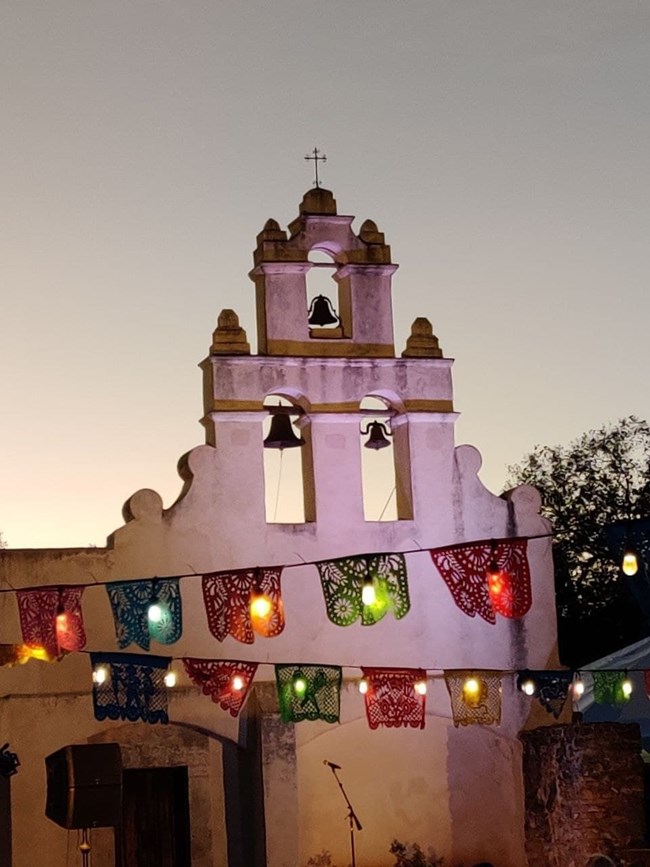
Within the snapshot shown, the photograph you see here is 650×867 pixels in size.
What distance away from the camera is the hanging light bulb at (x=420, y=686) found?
22278 millimetres

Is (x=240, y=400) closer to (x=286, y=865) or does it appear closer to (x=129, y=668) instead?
(x=129, y=668)

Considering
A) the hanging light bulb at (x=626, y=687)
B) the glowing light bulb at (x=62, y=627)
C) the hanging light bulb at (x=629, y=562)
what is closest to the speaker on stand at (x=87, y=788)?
the glowing light bulb at (x=62, y=627)

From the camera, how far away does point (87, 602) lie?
862 inches

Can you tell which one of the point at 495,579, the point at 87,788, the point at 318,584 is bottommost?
the point at 87,788

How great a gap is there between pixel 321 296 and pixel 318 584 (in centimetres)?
357

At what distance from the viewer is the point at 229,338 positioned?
22.9m

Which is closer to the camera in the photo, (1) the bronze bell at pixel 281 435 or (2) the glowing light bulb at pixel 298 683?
(2) the glowing light bulb at pixel 298 683

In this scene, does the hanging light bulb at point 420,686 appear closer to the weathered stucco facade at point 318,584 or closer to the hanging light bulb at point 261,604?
the weathered stucco facade at point 318,584

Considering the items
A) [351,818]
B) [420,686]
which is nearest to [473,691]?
[420,686]

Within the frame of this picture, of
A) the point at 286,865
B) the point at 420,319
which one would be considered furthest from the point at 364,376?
the point at 286,865

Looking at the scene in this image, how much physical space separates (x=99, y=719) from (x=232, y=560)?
2.54 meters

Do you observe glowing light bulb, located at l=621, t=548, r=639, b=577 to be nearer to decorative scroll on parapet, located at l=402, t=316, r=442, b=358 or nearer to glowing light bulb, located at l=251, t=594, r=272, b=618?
glowing light bulb, located at l=251, t=594, r=272, b=618

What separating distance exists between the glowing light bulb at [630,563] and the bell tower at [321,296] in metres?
6.56

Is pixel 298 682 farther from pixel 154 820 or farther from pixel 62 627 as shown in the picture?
pixel 62 627
